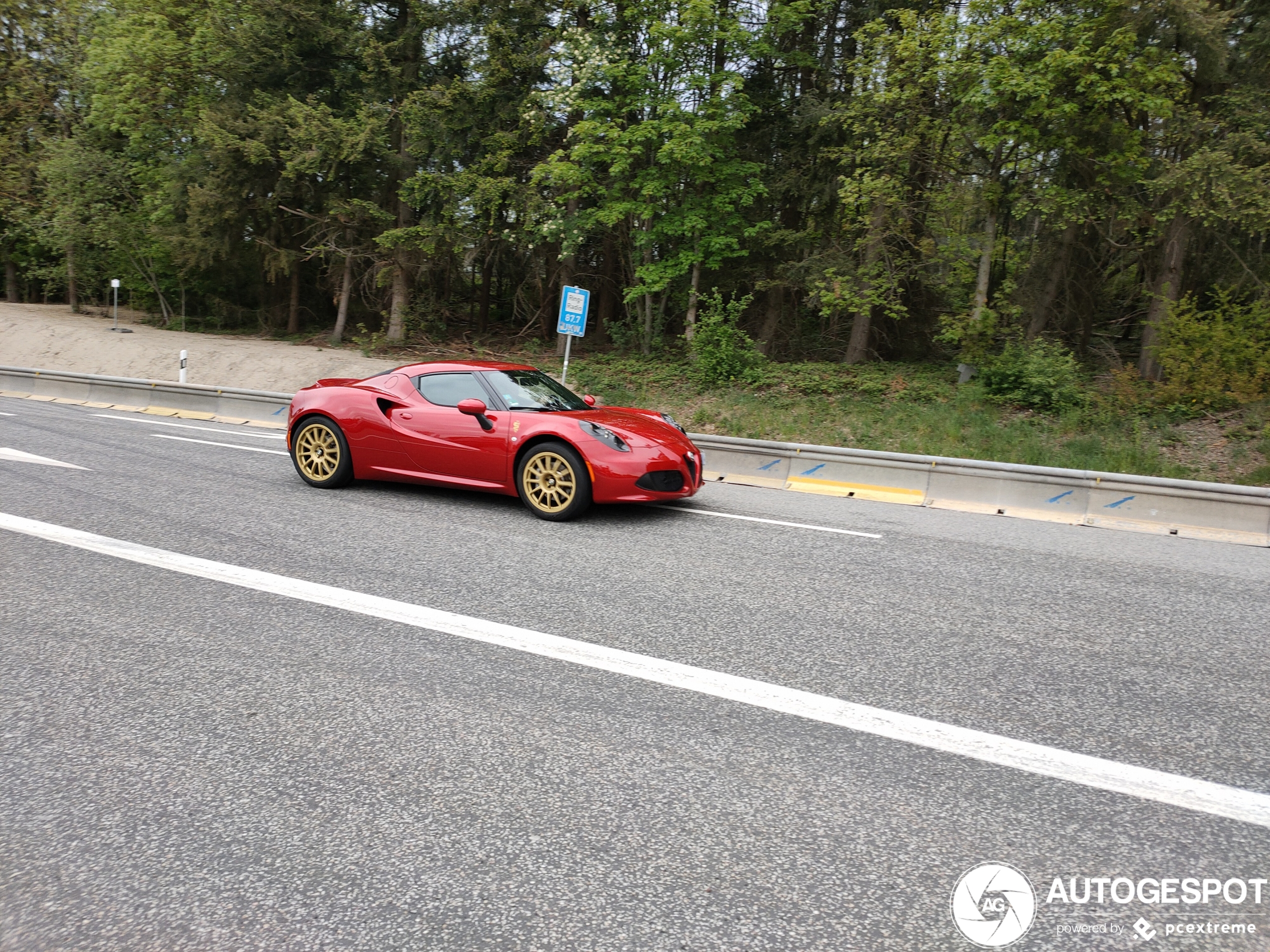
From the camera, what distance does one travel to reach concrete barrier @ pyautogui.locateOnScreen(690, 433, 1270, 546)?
923 centimetres

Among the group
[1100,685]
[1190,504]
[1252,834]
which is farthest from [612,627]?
[1190,504]

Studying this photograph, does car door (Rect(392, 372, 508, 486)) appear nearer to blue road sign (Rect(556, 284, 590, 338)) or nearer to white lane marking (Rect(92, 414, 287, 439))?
white lane marking (Rect(92, 414, 287, 439))

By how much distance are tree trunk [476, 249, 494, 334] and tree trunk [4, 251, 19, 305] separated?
3032 centimetres

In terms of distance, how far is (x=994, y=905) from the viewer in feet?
7.67

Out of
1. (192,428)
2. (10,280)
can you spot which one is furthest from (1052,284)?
(10,280)

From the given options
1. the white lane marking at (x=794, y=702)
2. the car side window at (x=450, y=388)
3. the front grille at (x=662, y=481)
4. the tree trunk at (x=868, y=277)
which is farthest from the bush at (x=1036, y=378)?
the white lane marking at (x=794, y=702)

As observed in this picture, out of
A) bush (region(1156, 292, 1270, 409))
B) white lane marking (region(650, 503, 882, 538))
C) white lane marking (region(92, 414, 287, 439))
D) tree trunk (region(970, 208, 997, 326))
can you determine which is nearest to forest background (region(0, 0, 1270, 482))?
bush (region(1156, 292, 1270, 409))

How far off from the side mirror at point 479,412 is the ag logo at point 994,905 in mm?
5877

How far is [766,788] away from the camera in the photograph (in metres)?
2.89

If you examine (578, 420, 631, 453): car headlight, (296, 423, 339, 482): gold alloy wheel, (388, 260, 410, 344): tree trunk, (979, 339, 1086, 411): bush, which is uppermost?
(388, 260, 410, 344): tree trunk

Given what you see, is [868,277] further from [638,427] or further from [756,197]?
[638,427]

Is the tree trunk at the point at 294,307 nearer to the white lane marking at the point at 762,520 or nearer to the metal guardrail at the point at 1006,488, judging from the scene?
the metal guardrail at the point at 1006,488

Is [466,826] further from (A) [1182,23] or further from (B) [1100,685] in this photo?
(A) [1182,23]

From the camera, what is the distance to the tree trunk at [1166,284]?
17094 millimetres
